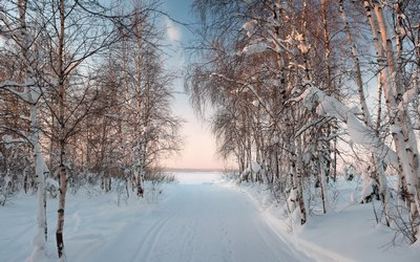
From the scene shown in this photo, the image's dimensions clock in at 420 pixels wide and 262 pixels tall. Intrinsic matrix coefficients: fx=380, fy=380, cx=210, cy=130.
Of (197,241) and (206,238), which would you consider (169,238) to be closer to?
(197,241)

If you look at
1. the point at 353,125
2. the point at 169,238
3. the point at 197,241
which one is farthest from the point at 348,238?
the point at 169,238

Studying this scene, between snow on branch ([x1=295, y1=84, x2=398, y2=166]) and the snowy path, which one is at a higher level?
snow on branch ([x1=295, y1=84, x2=398, y2=166])

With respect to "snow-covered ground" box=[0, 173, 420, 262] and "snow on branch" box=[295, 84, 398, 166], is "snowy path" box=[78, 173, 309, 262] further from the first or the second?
"snow on branch" box=[295, 84, 398, 166]

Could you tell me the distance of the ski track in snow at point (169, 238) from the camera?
24.7 feet

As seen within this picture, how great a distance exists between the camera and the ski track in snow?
752 cm

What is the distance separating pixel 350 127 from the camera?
250 inches

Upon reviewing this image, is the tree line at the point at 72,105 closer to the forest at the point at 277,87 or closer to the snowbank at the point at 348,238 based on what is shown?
the forest at the point at 277,87

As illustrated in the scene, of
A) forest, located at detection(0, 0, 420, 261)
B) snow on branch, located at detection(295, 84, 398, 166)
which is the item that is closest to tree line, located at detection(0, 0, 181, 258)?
forest, located at detection(0, 0, 420, 261)

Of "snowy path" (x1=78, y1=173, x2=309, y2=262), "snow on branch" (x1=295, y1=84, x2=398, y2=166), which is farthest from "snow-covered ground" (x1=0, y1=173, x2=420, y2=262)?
"snow on branch" (x1=295, y1=84, x2=398, y2=166)

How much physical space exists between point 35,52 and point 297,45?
5870 mm

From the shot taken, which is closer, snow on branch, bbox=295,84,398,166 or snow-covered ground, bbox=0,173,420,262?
snow on branch, bbox=295,84,398,166

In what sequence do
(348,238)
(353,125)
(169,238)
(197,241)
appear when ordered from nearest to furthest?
1. (353,125)
2. (348,238)
3. (197,241)
4. (169,238)

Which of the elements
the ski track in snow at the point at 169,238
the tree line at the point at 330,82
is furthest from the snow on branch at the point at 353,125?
the ski track in snow at the point at 169,238

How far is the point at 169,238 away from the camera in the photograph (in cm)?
930
